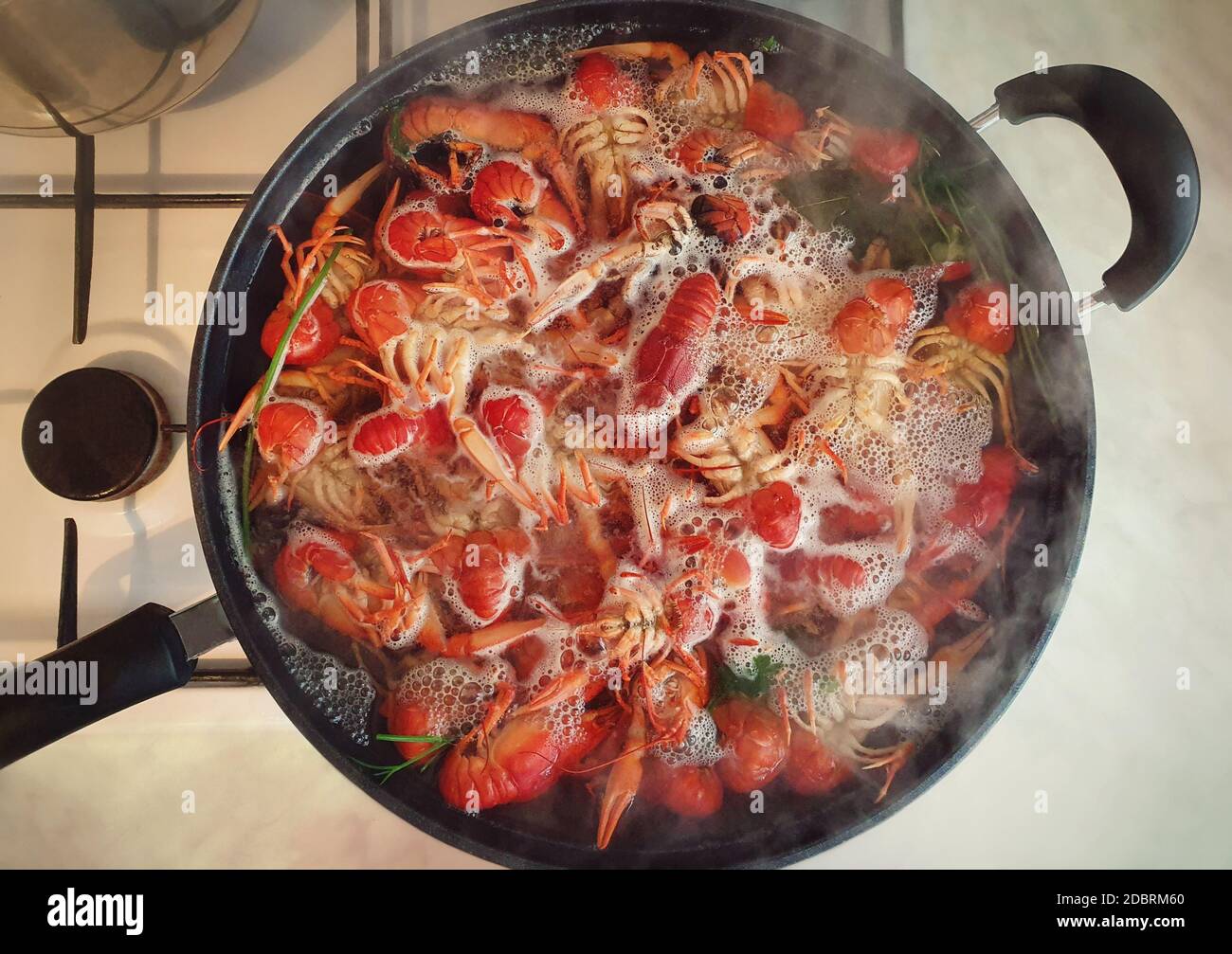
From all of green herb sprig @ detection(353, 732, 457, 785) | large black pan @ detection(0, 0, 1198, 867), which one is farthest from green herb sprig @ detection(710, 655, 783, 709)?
green herb sprig @ detection(353, 732, 457, 785)

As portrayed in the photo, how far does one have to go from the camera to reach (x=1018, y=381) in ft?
3.26

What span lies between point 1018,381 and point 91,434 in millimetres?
1168

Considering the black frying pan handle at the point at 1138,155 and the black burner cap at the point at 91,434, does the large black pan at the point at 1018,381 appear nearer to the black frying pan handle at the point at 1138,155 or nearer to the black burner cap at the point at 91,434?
the black frying pan handle at the point at 1138,155

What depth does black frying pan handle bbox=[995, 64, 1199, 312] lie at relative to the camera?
2.70ft

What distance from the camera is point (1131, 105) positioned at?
835 millimetres

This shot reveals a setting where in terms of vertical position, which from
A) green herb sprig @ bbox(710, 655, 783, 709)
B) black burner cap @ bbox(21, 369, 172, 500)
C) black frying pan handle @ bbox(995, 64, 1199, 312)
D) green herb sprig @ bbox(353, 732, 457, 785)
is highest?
black frying pan handle @ bbox(995, 64, 1199, 312)

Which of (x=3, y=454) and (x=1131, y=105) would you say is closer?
(x=1131, y=105)

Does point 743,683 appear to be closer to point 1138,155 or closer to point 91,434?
point 1138,155

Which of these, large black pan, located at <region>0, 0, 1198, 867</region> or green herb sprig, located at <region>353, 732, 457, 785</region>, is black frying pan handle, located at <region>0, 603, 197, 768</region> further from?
green herb sprig, located at <region>353, 732, 457, 785</region>

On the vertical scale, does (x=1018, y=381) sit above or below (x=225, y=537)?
above

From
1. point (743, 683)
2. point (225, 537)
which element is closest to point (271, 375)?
point (225, 537)

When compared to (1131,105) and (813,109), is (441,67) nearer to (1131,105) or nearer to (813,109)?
(813,109)
